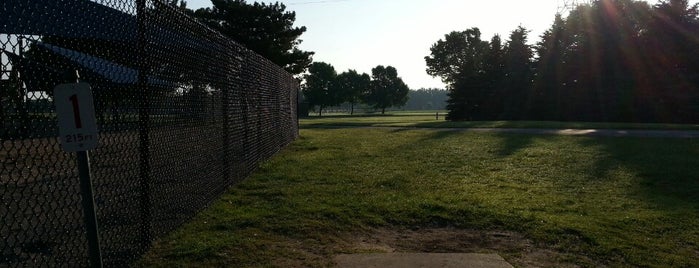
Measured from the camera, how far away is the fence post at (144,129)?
13.6 ft

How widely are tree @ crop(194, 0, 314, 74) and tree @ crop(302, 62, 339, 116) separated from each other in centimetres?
5585

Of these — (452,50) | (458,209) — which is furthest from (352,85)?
(458,209)

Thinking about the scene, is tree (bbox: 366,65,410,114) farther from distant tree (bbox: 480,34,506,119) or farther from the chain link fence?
the chain link fence

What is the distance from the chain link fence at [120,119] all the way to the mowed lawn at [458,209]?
44cm

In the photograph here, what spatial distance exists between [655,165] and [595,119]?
89.4 ft

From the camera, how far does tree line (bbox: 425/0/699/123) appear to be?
32031 mm

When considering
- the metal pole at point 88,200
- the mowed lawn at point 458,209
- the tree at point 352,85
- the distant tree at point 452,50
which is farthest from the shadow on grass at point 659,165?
the tree at point 352,85

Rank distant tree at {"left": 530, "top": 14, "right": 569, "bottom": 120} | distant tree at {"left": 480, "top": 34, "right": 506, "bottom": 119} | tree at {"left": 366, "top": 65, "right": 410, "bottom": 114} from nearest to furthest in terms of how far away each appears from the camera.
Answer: distant tree at {"left": 530, "top": 14, "right": 569, "bottom": 120} < distant tree at {"left": 480, "top": 34, "right": 506, "bottom": 119} < tree at {"left": 366, "top": 65, "right": 410, "bottom": 114}

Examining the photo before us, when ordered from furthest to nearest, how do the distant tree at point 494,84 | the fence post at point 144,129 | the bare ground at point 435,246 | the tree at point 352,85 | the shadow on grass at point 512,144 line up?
the tree at point 352,85 < the distant tree at point 494,84 < the shadow on grass at point 512,144 < the bare ground at point 435,246 < the fence post at point 144,129

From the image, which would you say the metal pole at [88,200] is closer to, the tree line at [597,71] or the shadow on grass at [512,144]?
the shadow on grass at [512,144]

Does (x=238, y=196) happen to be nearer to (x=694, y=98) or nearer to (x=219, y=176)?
(x=219, y=176)

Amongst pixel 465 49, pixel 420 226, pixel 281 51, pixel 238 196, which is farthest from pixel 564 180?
pixel 465 49

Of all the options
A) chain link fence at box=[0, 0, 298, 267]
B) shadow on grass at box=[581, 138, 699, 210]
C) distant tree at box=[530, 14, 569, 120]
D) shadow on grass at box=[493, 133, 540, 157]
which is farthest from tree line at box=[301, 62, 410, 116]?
chain link fence at box=[0, 0, 298, 267]

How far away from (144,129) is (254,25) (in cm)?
2608
